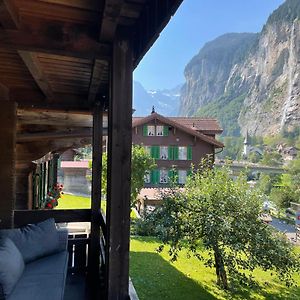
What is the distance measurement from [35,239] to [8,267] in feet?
2.19

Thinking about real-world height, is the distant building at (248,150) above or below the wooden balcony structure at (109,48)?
above

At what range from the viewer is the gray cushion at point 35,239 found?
8.60 feet

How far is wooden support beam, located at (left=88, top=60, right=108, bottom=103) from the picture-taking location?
224cm

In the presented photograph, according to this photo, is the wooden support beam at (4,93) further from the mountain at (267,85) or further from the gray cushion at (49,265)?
the mountain at (267,85)

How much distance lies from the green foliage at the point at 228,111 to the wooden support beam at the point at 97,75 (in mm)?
76891

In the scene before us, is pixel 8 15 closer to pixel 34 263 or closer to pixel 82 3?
pixel 82 3

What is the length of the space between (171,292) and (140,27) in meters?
6.05

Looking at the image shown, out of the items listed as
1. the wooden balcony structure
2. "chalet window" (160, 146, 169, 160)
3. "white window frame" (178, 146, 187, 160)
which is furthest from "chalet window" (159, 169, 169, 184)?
the wooden balcony structure

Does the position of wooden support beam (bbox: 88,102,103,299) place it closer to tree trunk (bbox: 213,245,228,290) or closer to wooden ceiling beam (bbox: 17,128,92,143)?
wooden ceiling beam (bbox: 17,128,92,143)

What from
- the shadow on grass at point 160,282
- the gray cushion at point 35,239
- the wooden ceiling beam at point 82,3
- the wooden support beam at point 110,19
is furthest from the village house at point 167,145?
the wooden ceiling beam at point 82,3

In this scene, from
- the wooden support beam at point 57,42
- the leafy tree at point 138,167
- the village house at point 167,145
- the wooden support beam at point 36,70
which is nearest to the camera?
the wooden support beam at point 57,42

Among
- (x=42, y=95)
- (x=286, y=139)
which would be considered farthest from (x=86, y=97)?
(x=286, y=139)

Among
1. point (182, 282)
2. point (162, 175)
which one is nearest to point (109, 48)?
point (182, 282)

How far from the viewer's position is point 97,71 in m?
2.42
